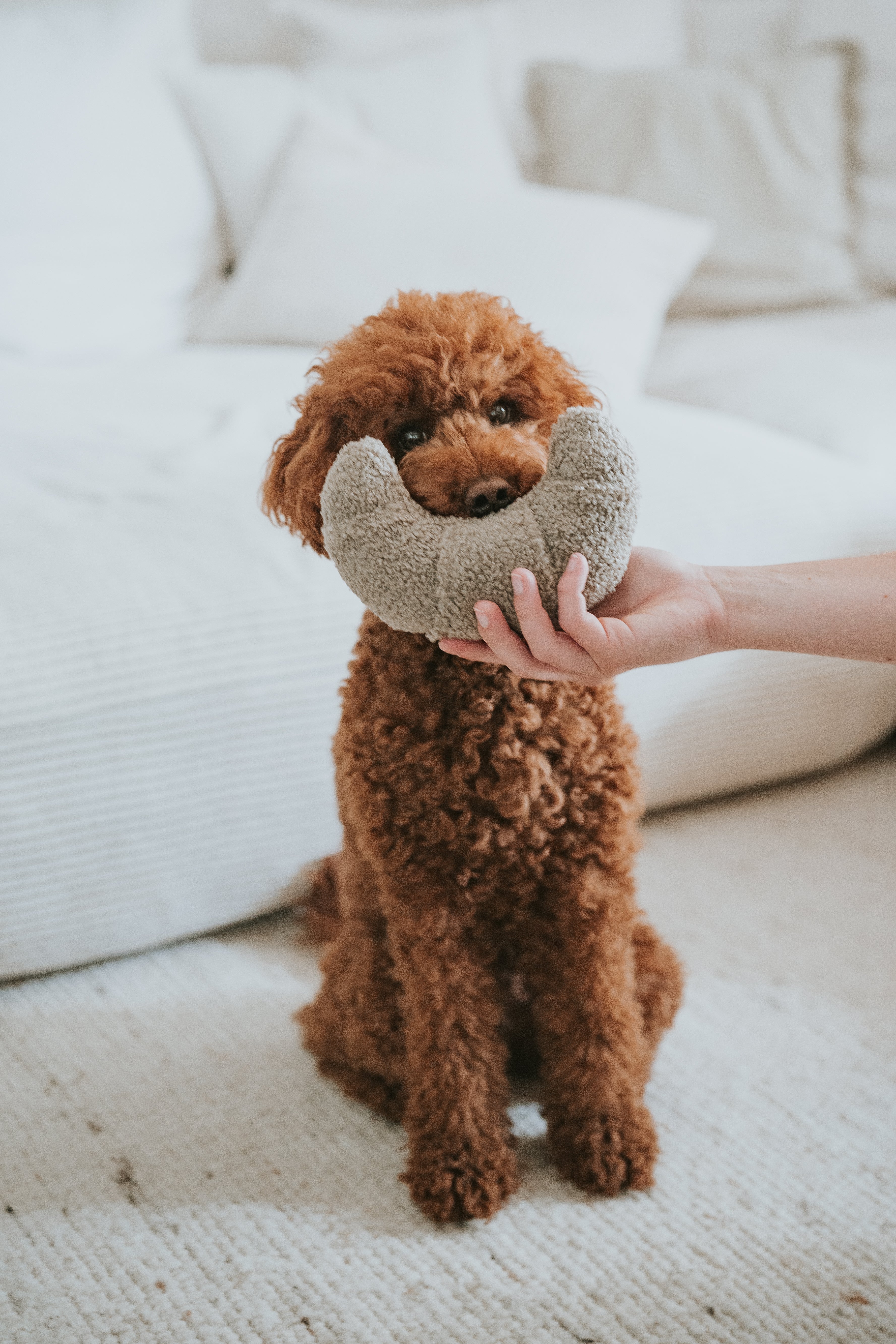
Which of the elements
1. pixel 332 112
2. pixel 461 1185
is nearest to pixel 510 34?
pixel 332 112

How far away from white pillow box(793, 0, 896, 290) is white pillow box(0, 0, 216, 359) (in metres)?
1.29

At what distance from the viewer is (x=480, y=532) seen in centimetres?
71

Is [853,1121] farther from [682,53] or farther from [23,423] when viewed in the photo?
[682,53]

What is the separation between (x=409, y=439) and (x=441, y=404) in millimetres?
37

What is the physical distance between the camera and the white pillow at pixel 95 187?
1.73 metres

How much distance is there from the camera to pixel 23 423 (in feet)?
4.81

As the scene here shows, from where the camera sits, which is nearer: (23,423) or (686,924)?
(686,924)

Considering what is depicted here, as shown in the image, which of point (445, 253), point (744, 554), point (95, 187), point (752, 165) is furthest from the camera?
point (752, 165)

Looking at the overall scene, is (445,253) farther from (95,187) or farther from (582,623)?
(582,623)

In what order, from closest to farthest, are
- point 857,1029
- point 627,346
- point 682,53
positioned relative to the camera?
point 857,1029
point 627,346
point 682,53

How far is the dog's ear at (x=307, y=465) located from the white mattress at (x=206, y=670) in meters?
0.31

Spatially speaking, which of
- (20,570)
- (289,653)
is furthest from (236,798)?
(20,570)

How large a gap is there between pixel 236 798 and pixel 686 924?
0.57m

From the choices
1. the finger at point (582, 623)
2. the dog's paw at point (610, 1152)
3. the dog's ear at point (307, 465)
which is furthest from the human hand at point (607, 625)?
the dog's paw at point (610, 1152)
